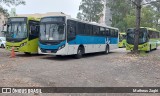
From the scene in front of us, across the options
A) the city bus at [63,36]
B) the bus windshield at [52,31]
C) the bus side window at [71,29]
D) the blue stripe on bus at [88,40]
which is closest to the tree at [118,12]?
the blue stripe on bus at [88,40]

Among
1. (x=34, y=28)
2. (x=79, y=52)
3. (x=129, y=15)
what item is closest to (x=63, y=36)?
(x=79, y=52)

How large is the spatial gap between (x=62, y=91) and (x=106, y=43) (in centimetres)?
1997

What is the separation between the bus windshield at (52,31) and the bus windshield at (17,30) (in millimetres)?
2266

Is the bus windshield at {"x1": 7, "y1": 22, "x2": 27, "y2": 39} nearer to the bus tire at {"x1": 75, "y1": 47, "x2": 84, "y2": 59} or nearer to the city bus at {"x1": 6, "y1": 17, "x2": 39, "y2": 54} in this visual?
the city bus at {"x1": 6, "y1": 17, "x2": 39, "y2": 54}

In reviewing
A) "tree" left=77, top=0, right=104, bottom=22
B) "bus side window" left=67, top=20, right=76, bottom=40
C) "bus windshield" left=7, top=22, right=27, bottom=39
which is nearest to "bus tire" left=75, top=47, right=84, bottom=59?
"bus side window" left=67, top=20, right=76, bottom=40

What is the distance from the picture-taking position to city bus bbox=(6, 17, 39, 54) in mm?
21783

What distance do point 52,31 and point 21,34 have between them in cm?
347

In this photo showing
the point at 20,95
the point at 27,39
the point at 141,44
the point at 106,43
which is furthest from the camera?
the point at 141,44

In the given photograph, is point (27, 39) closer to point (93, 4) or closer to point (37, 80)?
point (37, 80)

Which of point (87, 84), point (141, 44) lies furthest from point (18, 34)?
point (141, 44)

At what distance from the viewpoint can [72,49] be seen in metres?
20.5

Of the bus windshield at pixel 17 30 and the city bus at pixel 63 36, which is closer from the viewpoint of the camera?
the city bus at pixel 63 36

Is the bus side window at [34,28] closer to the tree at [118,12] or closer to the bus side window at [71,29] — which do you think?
the bus side window at [71,29]

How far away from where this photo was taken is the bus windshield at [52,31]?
1941 centimetres
